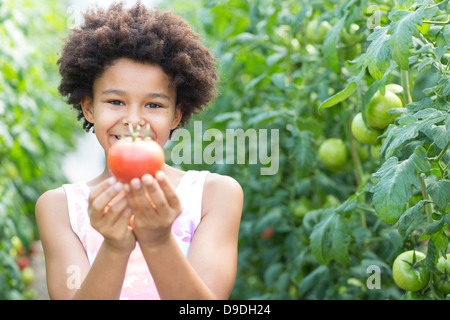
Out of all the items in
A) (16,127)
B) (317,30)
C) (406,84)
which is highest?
(16,127)

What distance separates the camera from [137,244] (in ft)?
4.71

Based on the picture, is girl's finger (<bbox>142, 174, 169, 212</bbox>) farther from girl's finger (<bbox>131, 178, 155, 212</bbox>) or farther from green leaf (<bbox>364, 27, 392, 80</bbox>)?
green leaf (<bbox>364, 27, 392, 80</bbox>)

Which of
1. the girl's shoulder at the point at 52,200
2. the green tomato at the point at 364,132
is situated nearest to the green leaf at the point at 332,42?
the green tomato at the point at 364,132

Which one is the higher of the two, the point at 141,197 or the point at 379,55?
the point at 379,55

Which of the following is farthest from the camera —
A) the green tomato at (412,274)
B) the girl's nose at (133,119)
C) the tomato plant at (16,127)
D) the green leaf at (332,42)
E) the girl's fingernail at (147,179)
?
the tomato plant at (16,127)

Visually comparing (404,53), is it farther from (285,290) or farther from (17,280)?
(17,280)

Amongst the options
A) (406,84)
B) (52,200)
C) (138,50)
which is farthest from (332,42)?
(52,200)

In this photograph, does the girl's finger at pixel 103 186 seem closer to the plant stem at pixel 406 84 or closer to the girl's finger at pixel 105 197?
the girl's finger at pixel 105 197

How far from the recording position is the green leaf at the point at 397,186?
1.36 meters

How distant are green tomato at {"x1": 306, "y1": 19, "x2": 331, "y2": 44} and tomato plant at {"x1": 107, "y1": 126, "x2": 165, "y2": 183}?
1236 mm

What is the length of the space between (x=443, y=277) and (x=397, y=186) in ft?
1.10

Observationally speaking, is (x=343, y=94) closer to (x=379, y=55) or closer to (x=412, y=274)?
(x=379, y=55)
